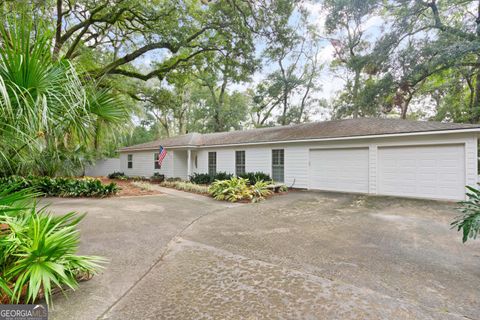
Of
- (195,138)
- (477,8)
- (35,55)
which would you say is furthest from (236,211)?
(477,8)

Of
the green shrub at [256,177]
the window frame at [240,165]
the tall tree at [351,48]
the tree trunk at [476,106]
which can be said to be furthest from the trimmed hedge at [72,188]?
the tree trunk at [476,106]

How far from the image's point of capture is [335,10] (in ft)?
A: 41.4

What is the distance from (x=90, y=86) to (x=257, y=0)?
908 centimetres

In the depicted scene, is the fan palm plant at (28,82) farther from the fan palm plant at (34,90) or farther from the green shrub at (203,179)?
the green shrub at (203,179)

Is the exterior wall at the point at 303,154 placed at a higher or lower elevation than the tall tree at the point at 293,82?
lower

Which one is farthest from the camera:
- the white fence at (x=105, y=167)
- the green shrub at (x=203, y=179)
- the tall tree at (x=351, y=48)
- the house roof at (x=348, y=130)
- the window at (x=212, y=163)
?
the white fence at (x=105, y=167)

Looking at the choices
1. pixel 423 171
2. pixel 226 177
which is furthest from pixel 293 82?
pixel 423 171

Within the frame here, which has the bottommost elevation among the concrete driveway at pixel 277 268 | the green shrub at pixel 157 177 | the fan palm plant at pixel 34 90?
the concrete driveway at pixel 277 268

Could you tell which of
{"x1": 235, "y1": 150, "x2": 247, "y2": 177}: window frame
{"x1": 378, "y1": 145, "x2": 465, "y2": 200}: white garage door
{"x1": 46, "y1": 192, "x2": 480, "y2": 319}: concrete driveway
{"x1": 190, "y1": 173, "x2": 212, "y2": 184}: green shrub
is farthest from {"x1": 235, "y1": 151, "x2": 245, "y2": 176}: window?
{"x1": 46, "y1": 192, "x2": 480, "y2": 319}: concrete driveway

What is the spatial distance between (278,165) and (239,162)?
8.06ft

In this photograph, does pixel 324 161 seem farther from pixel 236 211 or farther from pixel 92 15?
pixel 92 15

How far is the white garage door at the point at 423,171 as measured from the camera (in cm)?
752

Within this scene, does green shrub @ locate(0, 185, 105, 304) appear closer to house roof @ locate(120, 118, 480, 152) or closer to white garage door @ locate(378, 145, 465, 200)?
house roof @ locate(120, 118, 480, 152)

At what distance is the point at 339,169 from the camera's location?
983 cm
